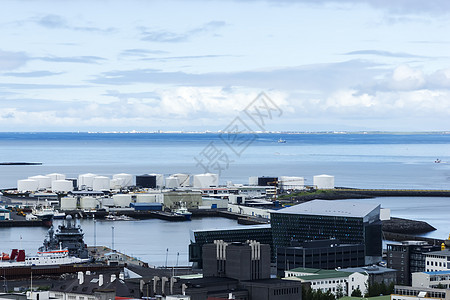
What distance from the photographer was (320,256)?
4728 cm

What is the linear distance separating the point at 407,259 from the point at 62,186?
63.9m

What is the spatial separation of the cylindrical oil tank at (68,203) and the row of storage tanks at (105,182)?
1322cm

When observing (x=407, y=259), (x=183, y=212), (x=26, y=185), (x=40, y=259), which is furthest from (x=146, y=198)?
(x=407, y=259)

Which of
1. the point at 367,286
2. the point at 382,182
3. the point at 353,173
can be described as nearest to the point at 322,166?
the point at 353,173

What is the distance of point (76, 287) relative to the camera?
113 ft

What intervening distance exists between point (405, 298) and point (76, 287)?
467 inches

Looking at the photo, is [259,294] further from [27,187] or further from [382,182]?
[382,182]

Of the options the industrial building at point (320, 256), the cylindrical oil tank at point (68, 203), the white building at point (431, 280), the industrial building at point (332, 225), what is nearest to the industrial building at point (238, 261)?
the white building at point (431, 280)

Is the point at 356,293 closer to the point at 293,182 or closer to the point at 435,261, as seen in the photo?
the point at 435,261

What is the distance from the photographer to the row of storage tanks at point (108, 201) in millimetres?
89125

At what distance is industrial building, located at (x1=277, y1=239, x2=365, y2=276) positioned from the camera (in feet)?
153

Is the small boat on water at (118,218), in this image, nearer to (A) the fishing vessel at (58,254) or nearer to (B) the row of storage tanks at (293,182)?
(A) the fishing vessel at (58,254)

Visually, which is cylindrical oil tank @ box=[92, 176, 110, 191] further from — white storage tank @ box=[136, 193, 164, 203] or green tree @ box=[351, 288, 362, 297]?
green tree @ box=[351, 288, 362, 297]

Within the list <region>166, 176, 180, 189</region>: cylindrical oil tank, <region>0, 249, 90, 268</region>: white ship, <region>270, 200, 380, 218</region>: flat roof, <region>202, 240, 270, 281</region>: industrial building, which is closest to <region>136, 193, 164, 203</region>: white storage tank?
<region>166, 176, 180, 189</region>: cylindrical oil tank
